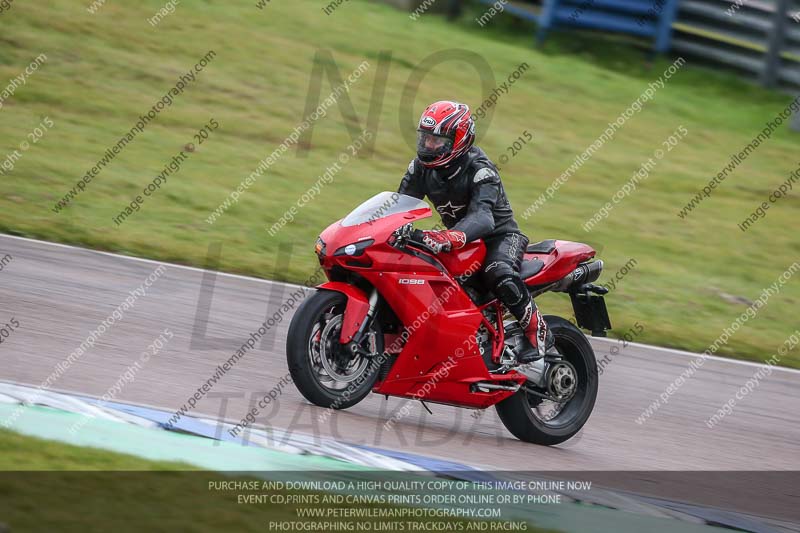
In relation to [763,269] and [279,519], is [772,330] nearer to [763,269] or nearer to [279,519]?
[763,269]

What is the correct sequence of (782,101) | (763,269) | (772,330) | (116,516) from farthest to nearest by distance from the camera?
(782,101) < (763,269) < (772,330) < (116,516)

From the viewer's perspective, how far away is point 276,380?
8.00m

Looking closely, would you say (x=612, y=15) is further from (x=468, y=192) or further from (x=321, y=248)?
(x=321, y=248)

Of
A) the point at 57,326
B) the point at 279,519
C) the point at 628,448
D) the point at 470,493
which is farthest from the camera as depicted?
the point at 57,326

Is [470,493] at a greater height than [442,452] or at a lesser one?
greater

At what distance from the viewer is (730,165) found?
19.8m

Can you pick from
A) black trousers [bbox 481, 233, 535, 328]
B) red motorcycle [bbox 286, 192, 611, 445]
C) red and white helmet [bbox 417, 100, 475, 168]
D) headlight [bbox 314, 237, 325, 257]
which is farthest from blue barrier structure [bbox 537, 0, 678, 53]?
headlight [bbox 314, 237, 325, 257]

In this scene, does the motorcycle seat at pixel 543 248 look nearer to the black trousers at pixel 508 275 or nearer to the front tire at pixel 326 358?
the black trousers at pixel 508 275

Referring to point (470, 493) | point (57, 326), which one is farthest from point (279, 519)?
point (57, 326)

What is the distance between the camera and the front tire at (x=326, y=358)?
6.78 meters

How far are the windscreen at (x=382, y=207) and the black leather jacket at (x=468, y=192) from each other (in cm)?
28

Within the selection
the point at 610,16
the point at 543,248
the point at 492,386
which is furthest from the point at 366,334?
the point at 610,16

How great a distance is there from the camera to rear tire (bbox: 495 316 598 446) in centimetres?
773

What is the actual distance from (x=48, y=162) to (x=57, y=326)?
6578 mm
